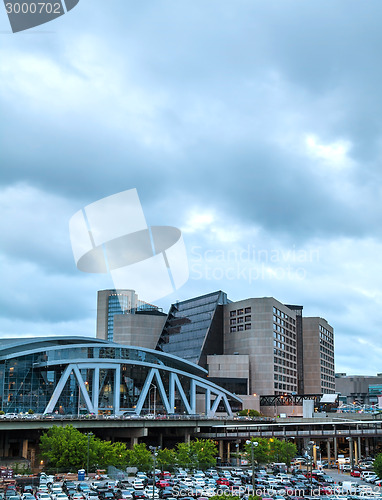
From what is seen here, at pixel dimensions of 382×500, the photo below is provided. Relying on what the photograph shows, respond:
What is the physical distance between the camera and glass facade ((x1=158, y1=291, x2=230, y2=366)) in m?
173

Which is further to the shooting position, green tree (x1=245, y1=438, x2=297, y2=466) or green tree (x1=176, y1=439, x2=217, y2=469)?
green tree (x1=245, y1=438, x2=297, y2=466)

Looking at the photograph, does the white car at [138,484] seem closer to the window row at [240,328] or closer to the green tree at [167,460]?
the green tree at [167,460]

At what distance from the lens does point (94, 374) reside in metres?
120

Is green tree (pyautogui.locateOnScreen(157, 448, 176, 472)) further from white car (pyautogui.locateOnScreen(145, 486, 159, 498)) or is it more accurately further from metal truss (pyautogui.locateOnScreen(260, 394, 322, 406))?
metal truss (pyautogui.locateOnScreen(260, 394, 322, 406))

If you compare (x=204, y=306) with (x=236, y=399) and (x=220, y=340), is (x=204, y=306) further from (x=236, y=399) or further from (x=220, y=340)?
(x=236, y=399)

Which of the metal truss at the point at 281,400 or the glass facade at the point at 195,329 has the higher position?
the glass facade at the point at 195,329

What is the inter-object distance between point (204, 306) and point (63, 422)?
8517cm

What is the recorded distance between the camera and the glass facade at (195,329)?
17275cm

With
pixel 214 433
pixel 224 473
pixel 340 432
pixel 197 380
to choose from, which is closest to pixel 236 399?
pixel 197 380

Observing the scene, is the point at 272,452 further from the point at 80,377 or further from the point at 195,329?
the point at 195,329

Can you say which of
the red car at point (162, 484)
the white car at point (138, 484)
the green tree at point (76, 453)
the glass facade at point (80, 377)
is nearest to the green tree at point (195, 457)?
the green tree at point (76, 453)

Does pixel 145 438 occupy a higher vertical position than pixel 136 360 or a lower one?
lower

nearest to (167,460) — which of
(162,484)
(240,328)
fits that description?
(162,484)

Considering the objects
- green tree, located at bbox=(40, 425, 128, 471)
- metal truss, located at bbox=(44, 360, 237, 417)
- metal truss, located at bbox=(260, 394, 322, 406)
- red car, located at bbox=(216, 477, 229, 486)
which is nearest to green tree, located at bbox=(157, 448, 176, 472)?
green tree, located at bbox=(40, 425, 128, 471)
